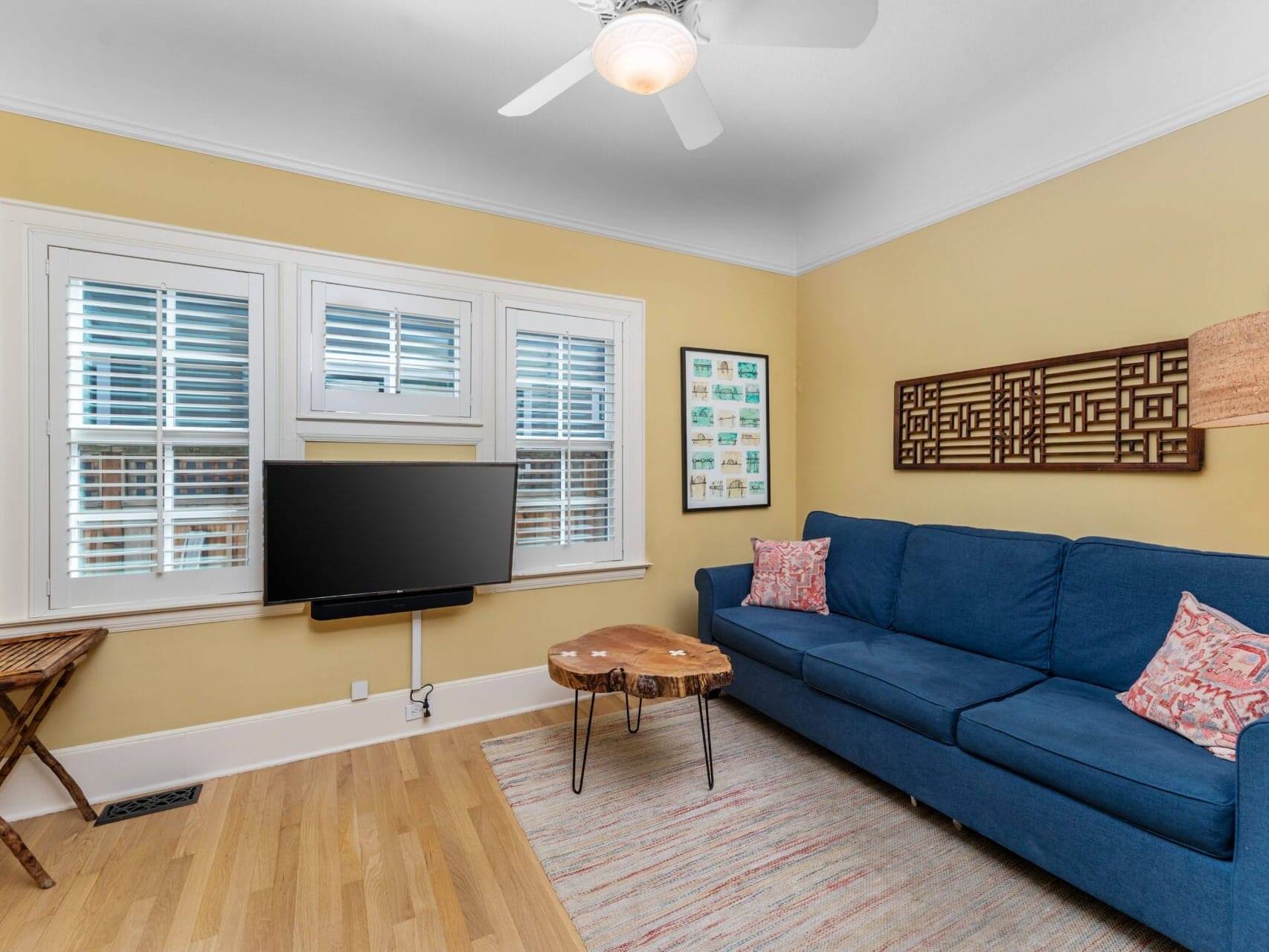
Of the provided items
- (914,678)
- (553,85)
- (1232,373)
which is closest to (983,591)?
(914,678)

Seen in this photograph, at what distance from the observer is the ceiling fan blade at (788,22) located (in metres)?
1.64

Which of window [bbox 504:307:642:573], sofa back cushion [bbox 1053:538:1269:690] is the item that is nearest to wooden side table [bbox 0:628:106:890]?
window [bbox 504:307:642:573]

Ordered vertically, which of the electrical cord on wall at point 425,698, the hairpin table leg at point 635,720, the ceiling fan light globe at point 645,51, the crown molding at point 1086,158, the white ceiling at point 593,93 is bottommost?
the hairpin table leg at point 635,720

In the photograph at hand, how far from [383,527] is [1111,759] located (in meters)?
2.75

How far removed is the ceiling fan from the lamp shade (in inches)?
47.3

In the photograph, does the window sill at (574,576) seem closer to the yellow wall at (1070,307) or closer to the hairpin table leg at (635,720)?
the hairpin table leg at (635,720)

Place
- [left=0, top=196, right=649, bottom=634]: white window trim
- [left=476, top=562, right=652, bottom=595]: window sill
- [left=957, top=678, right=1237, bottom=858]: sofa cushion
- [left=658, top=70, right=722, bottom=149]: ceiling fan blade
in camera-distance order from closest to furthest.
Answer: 1. [left=957, top=678, right=1237, bottom=858]: sofa cushion
2. [left=658, top=70, right=722, bottom=149]: ceiling fan blade
3. [left=0, top=196, right=649, bottom=634]: white window trim
4. [left=476, top=562, right=652, bottom=595]: window sill

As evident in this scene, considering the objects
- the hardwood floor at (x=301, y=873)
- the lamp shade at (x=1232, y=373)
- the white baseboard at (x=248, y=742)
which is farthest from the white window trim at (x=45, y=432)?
the lamp shade at (x=1232, y=373)

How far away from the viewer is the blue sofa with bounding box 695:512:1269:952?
1.47 meters

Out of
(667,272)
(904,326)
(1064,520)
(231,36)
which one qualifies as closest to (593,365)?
(667,272)

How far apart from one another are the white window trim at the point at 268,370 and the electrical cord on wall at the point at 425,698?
1.88 feet

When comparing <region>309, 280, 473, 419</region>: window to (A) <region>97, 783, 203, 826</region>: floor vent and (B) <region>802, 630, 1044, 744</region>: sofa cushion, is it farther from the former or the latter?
(B) <region>802, 630, 1044, 744</region>: sofa cushion

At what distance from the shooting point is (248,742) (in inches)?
101

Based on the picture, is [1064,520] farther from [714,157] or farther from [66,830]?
[66,830]
